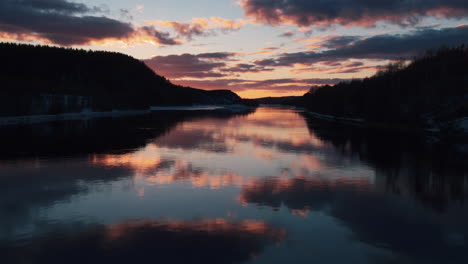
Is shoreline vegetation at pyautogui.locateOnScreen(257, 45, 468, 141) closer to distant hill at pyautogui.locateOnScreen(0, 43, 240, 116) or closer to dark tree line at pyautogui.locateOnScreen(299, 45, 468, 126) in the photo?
dark tree line at pyautogui.locateOnScreen(299, 45, 468, 126)

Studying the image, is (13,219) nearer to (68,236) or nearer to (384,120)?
(68,236)

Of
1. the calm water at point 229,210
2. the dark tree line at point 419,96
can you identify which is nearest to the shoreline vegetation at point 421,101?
the dark tree line at point 419,96

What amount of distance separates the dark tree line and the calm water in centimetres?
3918

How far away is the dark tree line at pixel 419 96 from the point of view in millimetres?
61275

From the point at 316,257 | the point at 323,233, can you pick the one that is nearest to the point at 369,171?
the point at 323,233

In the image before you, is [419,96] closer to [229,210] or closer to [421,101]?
[421,101]

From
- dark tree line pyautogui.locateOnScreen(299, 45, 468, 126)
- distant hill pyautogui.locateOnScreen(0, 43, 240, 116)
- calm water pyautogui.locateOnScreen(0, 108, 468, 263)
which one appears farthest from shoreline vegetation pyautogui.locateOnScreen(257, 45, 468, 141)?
distant hill pyautogui.locateOnScreen(0, 43, 240, 116)

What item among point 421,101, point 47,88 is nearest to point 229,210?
point 421,101

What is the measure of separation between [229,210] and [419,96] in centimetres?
7153

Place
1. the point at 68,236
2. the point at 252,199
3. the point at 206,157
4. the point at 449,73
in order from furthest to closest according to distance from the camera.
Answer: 1. the point at 449,73
2. the point at 206,157
3. the point at 252,199
4. the point at 68,236

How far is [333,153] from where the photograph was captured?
99.7 ft

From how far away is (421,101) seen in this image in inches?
2672

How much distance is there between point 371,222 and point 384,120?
214 ft

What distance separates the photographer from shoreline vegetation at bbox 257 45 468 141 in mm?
53375
